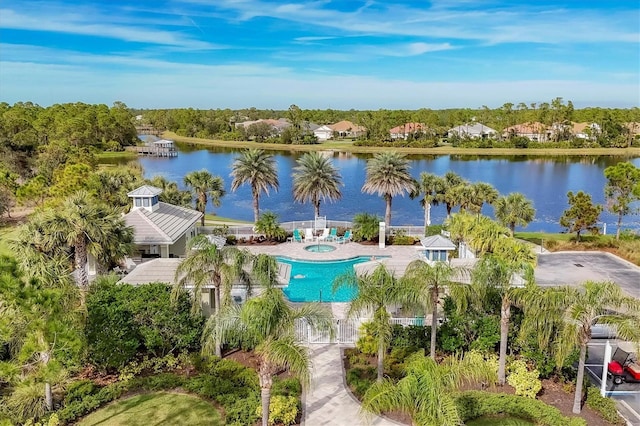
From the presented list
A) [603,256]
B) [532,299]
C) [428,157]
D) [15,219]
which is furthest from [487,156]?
[532,299]

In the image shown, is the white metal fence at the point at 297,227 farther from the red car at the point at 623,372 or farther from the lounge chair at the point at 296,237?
the red car at the point at 623,372

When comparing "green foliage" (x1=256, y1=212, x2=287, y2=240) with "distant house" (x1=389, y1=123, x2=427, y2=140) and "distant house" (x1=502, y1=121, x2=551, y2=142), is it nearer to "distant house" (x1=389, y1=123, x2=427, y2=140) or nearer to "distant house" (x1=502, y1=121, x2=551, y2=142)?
"distant house" (x1=389, y1=123, x2=427, y2=140)

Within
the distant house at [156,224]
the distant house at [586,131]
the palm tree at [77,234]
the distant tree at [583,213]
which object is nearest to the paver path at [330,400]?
the palm tree at [77,234]

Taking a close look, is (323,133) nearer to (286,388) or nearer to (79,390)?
(286,388)

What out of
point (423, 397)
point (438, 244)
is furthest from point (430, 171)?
point (423, 397)

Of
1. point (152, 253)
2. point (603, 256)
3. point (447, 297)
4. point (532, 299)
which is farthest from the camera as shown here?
point (603, 256)

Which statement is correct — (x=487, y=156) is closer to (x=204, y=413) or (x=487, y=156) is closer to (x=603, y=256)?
(x=603, y=256)
